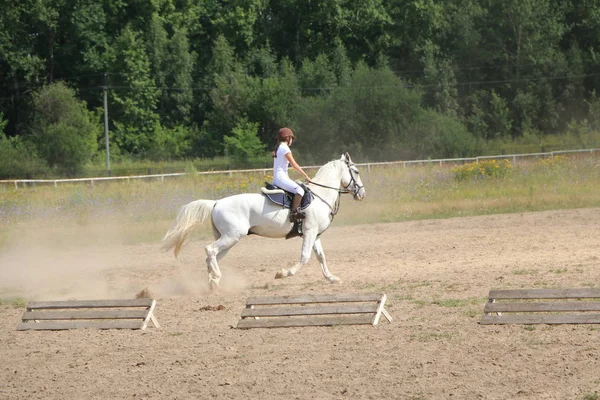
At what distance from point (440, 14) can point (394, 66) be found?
5.44m

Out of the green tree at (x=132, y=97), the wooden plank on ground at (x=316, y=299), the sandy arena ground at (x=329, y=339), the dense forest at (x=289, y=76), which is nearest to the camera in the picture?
the sandy arena ground at (x=329, y=339)

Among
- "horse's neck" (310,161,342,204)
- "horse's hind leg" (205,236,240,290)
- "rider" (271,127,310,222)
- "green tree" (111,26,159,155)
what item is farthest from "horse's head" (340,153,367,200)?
"green tree" (111,26,159,155)

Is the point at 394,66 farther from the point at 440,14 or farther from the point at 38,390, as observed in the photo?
the point at 38,390

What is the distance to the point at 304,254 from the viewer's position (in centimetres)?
1700

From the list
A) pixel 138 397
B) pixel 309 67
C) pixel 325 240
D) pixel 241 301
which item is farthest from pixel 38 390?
pixel 309 67

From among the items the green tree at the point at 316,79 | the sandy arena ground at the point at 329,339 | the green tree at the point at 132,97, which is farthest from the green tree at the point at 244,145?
the sandy arena ground at the point at 329,339

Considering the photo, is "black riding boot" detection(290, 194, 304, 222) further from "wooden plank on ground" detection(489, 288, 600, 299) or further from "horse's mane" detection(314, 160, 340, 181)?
"wooden plank on ground" detection(489, 288, 600, 299)

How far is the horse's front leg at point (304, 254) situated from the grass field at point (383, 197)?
10.4 metres

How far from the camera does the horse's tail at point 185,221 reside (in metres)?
17.1

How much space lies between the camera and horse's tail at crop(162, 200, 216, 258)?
17.1m

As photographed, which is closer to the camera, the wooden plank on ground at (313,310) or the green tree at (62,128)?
the wooden plank on ground at (313,310)

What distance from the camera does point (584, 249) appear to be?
19609mm

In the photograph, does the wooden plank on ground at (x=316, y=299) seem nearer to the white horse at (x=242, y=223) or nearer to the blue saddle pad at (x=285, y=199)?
the white horse at (x=242, y=223)

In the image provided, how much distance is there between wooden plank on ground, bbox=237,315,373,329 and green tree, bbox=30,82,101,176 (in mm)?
45034
